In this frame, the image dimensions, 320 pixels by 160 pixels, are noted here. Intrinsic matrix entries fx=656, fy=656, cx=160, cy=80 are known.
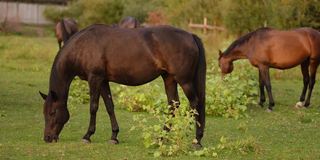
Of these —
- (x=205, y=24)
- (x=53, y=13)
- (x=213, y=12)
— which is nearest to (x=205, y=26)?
(x=205, y=24)

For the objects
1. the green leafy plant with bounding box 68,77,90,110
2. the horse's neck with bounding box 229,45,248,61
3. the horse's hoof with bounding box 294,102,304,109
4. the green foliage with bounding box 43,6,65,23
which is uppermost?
the horse's neck with bounding box 229,45,248,61

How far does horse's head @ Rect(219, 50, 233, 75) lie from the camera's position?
1530 centimetres

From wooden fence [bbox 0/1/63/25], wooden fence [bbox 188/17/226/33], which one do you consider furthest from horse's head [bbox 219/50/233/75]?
wooden fence [bbox 0/1/63/25]

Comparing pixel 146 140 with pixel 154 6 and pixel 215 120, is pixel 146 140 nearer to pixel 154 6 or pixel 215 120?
pixel 215 120

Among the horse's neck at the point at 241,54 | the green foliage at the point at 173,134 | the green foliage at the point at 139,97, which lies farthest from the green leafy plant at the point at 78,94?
the green foliage at the point at 173,134

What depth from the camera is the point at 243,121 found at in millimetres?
12484

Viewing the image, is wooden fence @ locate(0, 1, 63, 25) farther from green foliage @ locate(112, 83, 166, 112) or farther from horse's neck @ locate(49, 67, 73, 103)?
horse's neck @ locate(49, 67, 73, 103)

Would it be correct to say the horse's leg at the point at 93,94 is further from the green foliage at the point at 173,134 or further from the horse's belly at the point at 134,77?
the green foliage at the point at 173,134

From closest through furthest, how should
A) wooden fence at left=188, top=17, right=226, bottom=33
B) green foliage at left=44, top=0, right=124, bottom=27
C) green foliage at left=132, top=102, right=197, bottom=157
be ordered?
green foliage at left=132, top=102, right=197, bottom=157 → wooden fence at left=188, top=17, right=226, bottom=33 → green foliage at left=44, top=0, right=124, bottom=27

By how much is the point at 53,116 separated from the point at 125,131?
5.51ft

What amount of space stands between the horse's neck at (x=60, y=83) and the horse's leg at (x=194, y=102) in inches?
68.8

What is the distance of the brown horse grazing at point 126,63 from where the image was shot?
9.16m

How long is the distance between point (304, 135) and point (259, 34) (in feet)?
15.1

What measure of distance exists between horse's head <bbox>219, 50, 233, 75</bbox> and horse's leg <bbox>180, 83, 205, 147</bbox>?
615cm
